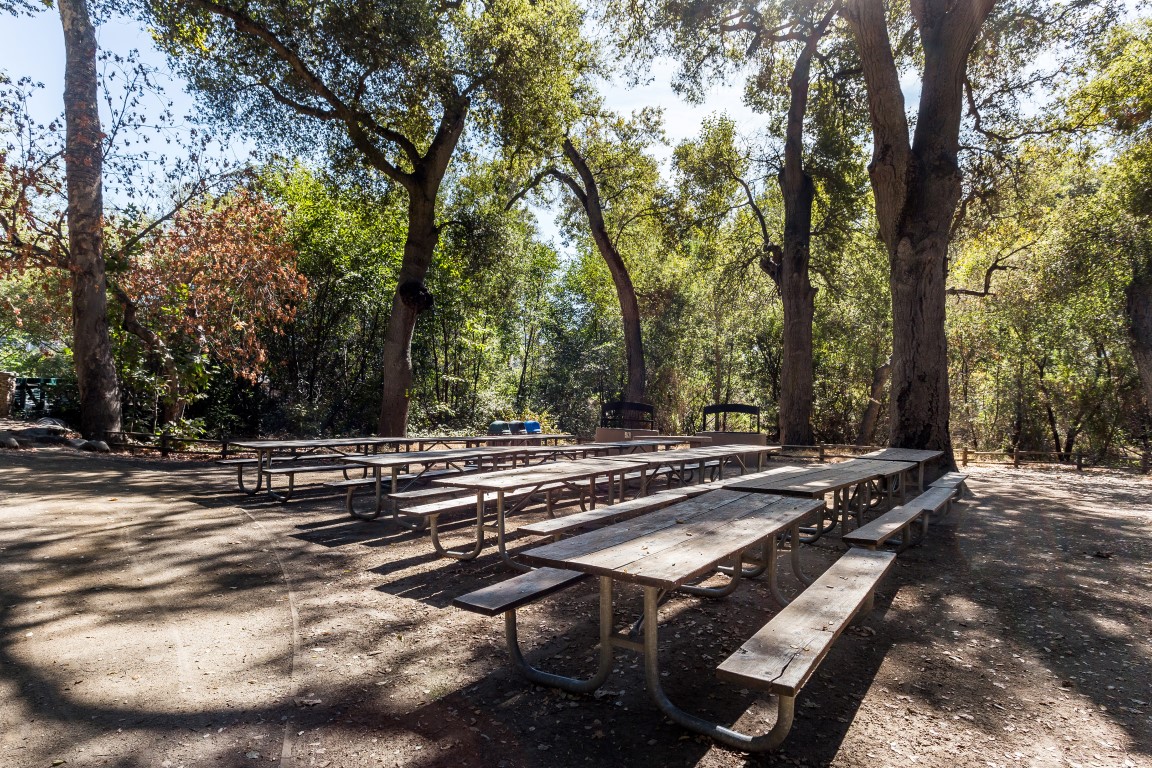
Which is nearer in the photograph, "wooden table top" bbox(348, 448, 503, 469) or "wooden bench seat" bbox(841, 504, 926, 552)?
"wooden bench seat" bbox(841, 504, 926, 552)

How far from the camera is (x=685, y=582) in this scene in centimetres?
233

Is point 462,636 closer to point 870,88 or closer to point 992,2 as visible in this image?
point 870,88

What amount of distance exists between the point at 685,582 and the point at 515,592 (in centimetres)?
70

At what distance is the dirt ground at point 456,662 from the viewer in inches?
77.6

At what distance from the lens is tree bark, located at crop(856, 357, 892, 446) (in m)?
15.9

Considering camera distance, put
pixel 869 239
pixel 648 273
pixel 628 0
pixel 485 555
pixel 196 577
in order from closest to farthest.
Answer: pixel 196 577 → pixel 485 555 → pixel 628 0 → pixel 869 239 → pixel 648 273

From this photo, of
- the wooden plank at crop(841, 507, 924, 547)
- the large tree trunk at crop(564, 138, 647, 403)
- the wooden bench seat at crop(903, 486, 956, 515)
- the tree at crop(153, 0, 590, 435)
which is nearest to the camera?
the wooden plank at crop(841, 507, 924, 547)

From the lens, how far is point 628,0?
11484 mm

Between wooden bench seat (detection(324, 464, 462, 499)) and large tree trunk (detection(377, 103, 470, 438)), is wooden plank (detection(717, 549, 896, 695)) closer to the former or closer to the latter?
wooden bench seat (detection(324, 464, 462, 499))

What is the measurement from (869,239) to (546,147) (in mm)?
8687

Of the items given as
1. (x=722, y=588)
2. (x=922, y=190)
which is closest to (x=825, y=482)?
(x=722, y=588)

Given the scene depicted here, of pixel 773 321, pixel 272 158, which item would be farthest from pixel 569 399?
pixel 272 158

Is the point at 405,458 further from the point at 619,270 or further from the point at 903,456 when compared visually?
the point at 619,270

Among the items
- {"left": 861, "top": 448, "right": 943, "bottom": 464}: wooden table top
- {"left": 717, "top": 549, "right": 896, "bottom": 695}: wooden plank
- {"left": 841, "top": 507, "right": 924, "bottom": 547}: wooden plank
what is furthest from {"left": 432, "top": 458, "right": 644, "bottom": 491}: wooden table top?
{"left": 861, "top": 448, "right": 943, "bottom": 464}: wooden table top
